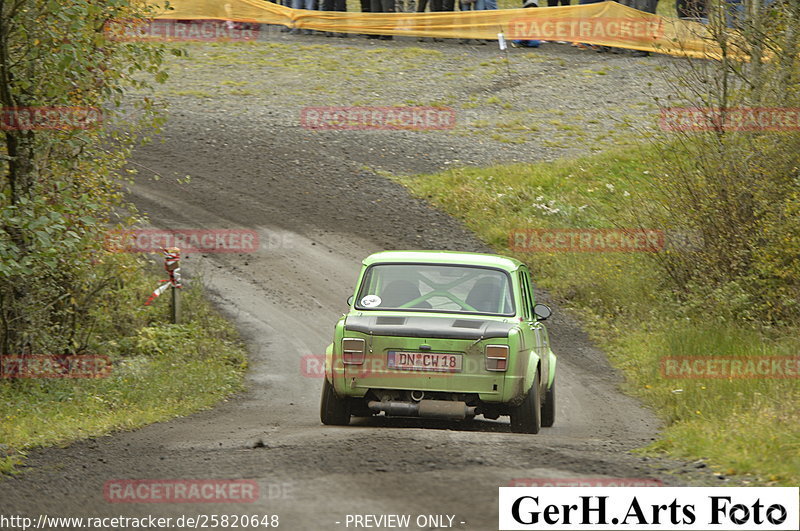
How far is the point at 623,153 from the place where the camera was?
74.2 feet

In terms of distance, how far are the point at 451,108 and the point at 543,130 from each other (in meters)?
2.74

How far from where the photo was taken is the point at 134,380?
1259cm

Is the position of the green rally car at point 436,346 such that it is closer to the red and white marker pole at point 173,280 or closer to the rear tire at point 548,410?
the rear tire at point 548,410

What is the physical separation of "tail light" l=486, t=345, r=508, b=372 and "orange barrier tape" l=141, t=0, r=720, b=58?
22064 mm

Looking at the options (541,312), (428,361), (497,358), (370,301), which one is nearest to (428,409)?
(428,361)

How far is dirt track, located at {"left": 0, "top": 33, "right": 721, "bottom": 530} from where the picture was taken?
674 cm

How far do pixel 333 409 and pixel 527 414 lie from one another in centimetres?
186

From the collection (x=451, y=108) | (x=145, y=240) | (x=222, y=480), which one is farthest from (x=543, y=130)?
(x=222, y=480)

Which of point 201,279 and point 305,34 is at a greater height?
point 305,34

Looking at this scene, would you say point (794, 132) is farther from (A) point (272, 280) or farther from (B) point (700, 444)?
(A) point (272, 280)

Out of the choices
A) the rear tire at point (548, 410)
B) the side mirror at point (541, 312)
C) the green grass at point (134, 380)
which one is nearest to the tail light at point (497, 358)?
the side mirror at point (541, 312)

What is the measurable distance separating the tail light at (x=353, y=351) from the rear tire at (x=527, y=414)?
5.04ft

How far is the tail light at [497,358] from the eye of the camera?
8.91 m

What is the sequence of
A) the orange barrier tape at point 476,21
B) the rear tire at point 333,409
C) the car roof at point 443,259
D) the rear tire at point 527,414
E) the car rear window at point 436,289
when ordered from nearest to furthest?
1. the rear tire at point 527,414
2. the rear tire at point 333,409
3. the car rear window at point 436,289
4. the car roof at point 443,259
5. the orange barrier tape at point 476,21
